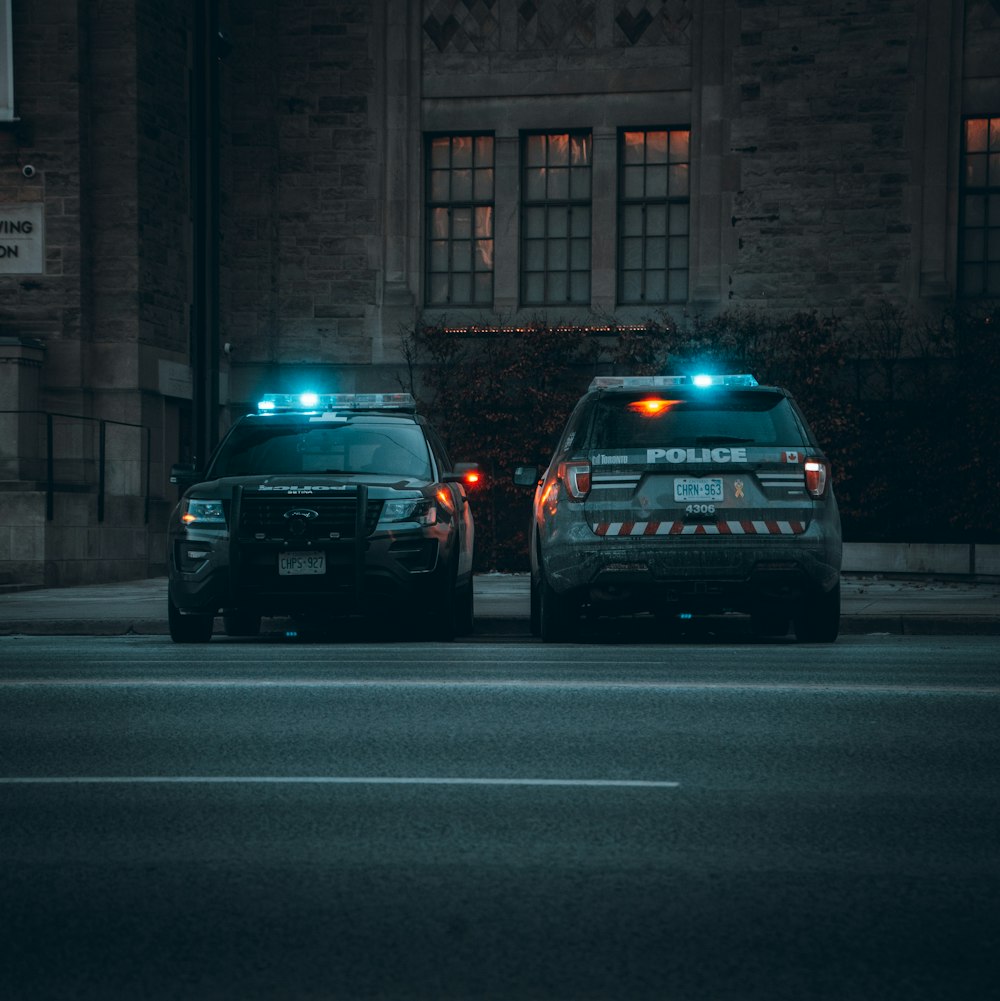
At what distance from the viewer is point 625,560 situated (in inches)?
527

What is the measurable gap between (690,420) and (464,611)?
3.16 m

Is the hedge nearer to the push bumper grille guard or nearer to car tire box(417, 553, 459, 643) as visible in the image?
car tire box(417, 553, 459, 643)

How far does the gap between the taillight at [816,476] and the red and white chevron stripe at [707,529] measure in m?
0.26

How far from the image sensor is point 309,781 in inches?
286

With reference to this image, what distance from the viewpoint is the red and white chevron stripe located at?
13.3 meters

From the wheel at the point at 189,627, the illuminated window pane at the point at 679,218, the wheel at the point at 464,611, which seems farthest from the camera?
the illuminated window pane at the point at 679,218

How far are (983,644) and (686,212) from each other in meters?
A: 15.7

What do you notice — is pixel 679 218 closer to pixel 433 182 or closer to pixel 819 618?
pixel 433 182

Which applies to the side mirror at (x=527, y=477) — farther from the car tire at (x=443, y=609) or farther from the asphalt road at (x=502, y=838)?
the asphalt road at (x=502, y=838)

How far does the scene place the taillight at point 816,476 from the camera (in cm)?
1334

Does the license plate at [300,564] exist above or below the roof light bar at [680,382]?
below

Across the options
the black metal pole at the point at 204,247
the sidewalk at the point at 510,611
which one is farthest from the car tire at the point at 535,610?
the black metal pole at the point at 204,247

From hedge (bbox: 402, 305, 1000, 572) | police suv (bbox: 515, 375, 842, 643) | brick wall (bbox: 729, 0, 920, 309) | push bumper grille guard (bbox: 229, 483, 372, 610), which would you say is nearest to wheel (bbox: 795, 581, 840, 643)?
police suv (bbox: 515, 375, 842, 643)

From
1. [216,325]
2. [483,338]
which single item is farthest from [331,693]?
[483,338]
